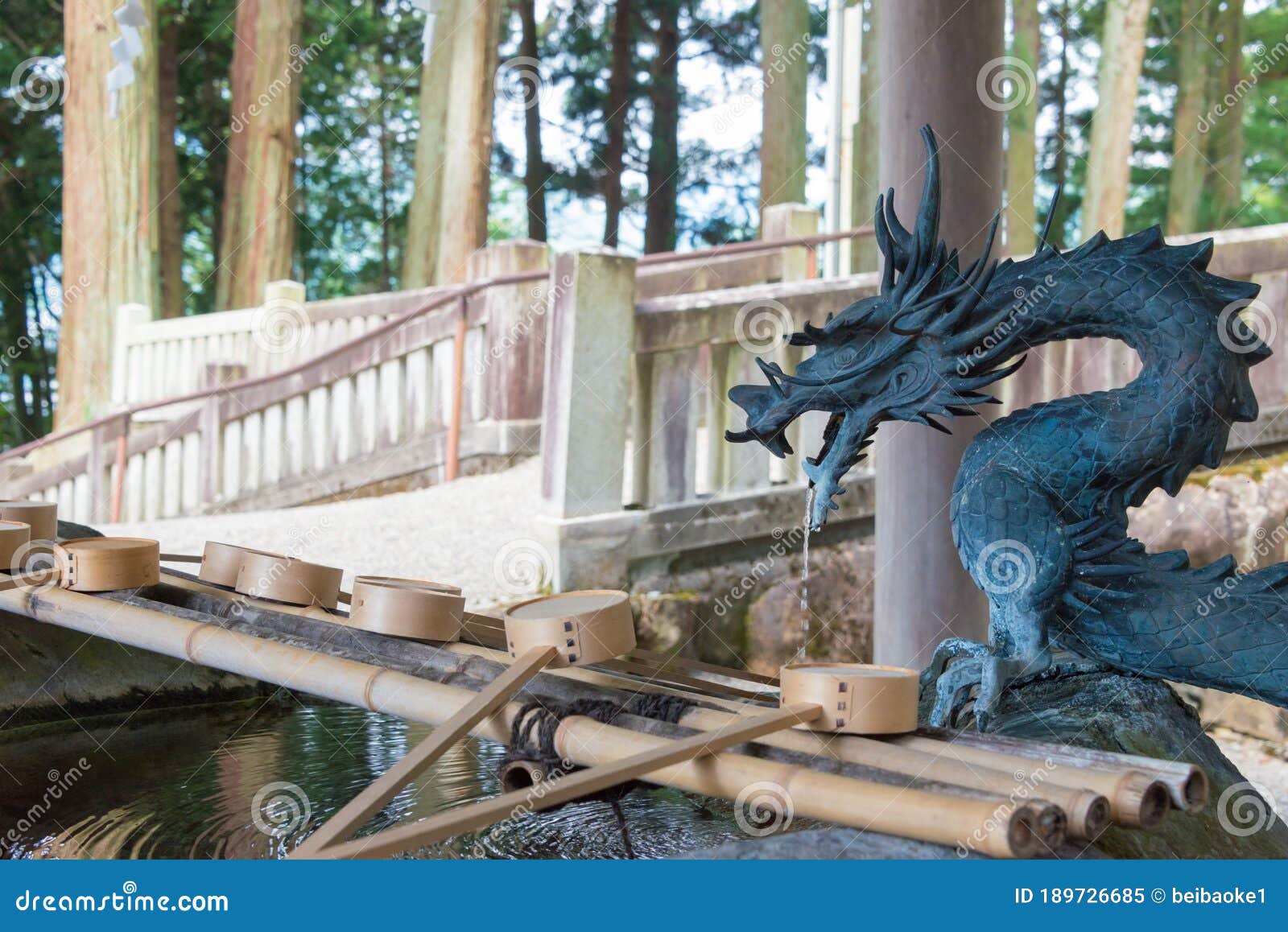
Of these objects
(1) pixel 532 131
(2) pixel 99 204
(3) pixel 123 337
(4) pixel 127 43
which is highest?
(1) pixel 532 131

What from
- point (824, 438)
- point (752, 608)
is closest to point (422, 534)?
point (752, 608)

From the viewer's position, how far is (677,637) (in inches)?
222

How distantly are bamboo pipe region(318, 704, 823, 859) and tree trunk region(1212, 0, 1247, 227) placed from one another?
11357 mm

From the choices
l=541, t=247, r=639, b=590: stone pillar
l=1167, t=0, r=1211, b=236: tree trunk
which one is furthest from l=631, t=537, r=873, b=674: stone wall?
l=1167, t=0, r=1211, b=236: tree trunk

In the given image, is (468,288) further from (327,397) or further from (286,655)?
(286,655)

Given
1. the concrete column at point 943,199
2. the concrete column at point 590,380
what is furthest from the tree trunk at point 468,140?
the concrete column at point 943,199

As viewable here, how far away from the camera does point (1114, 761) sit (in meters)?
1.50

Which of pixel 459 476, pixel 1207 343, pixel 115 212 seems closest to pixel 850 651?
pixel 459 476

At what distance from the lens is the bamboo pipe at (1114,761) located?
4.59ft

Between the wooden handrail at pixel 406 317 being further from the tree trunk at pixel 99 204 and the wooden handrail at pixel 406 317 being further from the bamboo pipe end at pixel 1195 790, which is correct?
the bamboo pipe end at pixel 1195 790

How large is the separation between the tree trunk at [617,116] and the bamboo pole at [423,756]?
43.2 ft

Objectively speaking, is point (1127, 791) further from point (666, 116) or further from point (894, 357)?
point (666, 116)

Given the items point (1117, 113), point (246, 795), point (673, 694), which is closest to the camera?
point (673, 694)

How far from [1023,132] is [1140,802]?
10637 mm
